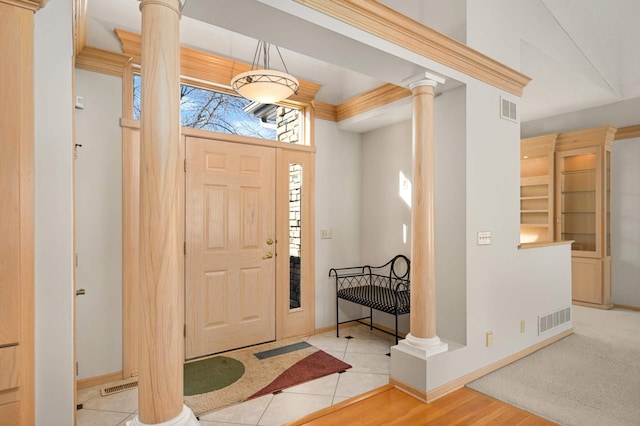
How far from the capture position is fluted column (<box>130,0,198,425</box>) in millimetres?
1489

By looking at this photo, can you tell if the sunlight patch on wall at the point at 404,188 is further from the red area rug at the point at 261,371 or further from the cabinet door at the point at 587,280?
the cabinet door at the point at 587,280

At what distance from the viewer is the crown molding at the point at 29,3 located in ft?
3.94

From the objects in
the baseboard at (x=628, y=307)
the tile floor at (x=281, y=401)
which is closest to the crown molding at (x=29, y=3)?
the tile floor at (x=281, y=401)

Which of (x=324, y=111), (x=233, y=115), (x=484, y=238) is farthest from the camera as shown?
(x=324, y=111)

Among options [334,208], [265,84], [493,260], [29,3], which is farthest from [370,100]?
[29,3]

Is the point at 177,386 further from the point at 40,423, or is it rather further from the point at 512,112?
the point at 512,112

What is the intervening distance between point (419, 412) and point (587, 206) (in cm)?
456

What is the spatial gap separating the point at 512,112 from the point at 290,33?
231 cm

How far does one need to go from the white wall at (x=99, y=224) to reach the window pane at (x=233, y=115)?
0.88ft

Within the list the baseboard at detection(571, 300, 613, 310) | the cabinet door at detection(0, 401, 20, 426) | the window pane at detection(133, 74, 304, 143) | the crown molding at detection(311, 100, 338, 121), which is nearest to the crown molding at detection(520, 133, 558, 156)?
the baseboard at detection(571, 300, 613, 310)

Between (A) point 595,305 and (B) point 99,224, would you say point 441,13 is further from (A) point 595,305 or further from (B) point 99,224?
(A) point 595,305

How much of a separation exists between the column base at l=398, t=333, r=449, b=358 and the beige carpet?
1.47 feet

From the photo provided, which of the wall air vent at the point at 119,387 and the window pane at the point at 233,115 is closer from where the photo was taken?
the wall air vent at the point at 119,387

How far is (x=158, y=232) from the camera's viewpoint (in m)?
1.50
